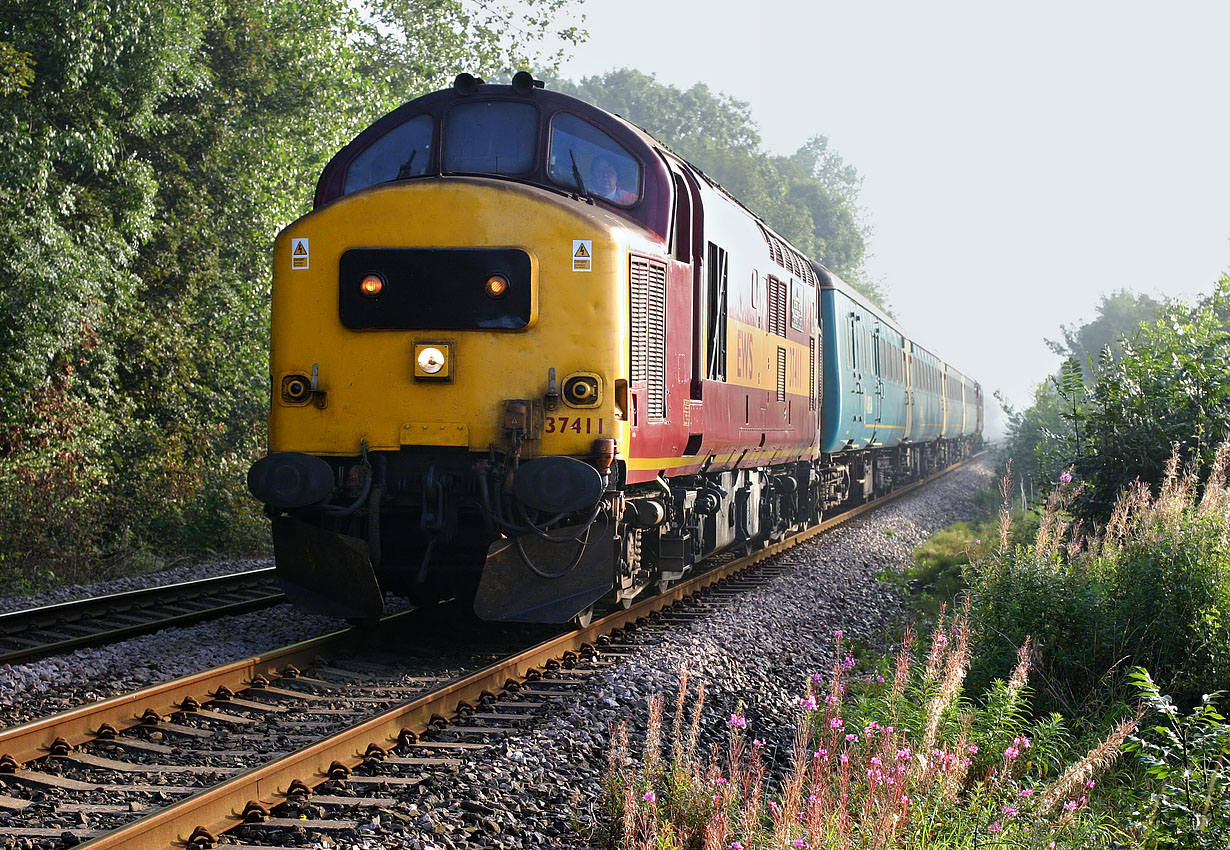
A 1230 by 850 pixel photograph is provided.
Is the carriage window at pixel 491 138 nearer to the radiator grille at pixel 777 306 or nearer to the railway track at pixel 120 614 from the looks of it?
the railway track at pixel 120 614

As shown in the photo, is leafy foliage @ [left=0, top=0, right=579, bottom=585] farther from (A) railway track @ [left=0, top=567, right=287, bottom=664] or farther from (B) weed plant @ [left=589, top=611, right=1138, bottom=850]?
(B) weed plant @ [left=589, top=611, right=1138, bottom=850]

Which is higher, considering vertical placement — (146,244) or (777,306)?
(146,244)

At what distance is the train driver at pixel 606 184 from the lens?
27.9ft

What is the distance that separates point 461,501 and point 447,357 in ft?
3.10

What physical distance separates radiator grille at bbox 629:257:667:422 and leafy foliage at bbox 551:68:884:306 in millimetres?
55532

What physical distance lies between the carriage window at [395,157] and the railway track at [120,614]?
352 cm

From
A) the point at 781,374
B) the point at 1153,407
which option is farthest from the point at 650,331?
the point at 1153,407

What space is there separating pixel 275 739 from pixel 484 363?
2.80m

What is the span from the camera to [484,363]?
303 inches

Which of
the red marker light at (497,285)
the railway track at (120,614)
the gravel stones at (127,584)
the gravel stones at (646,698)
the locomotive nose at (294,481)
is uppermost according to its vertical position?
the red marker light at (497,285)

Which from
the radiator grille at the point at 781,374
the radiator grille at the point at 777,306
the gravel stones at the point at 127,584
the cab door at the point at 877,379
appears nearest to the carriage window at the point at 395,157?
the gravel stones at the point at 127,584

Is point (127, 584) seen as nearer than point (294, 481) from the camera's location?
No

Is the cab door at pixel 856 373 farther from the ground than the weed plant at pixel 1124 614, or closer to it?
farther from the ground

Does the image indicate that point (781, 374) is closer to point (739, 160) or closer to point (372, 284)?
point (372, 284)
